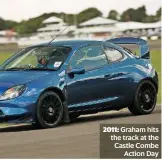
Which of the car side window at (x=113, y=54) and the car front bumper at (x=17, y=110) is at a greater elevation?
the car side window at (x=113, y=54)

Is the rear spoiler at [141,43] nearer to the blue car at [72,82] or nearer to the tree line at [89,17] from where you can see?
the blue car at [72,82]

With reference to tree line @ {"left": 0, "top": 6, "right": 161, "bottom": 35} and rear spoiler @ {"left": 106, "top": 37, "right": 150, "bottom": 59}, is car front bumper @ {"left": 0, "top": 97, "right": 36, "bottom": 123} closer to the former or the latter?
rear spoiler @ {"left": 106, "top": 37, "right": 150, "bottom": 59}

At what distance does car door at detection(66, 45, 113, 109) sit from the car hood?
0.54 metres

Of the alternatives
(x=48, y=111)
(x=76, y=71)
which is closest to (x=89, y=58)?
(x=76, y=71)

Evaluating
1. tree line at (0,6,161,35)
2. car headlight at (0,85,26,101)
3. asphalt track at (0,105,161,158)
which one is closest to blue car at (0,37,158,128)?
car headlight at (0,85,26,101)

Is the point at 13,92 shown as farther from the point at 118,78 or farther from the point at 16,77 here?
the point at 118,78

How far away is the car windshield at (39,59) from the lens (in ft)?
38.9

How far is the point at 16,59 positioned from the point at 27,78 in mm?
1312

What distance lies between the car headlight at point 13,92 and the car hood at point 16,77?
54mm

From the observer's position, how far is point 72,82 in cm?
1170

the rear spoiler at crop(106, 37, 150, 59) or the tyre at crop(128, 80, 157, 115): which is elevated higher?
the rear spoiler at crop(106, 37, 150, 59)

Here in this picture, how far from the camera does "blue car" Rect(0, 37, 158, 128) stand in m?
11.1

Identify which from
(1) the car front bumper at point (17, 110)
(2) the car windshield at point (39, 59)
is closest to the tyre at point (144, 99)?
(2) the car windshield at point (39, 59)

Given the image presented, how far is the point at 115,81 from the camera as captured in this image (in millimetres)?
12523
